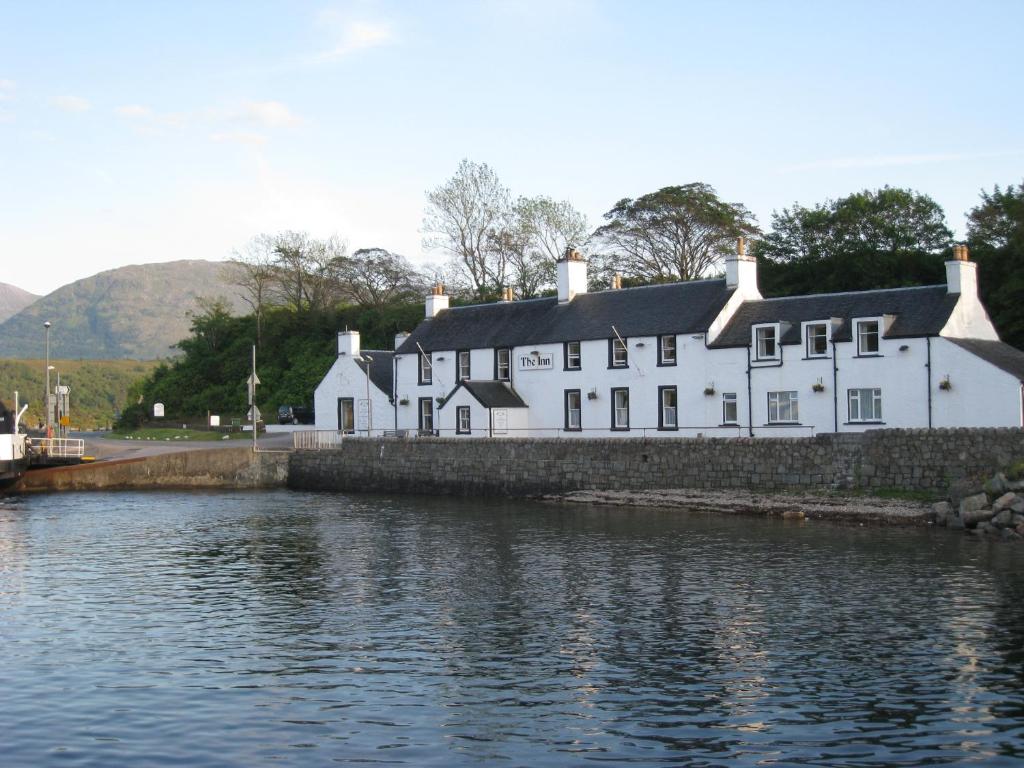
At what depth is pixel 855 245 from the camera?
65250mm

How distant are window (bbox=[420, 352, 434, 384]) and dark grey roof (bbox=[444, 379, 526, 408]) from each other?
12.0 ft

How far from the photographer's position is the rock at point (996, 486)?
34.6 m

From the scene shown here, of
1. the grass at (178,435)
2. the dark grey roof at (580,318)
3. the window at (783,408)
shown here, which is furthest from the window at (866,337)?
the grass at (178,435)

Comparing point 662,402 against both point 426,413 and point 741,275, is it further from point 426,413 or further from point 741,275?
point 426,413

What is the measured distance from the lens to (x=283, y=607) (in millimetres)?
24000

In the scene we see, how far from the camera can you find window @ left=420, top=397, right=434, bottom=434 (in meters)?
60.7

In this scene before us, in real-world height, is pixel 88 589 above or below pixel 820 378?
below

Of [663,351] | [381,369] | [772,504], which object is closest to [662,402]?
[663,351]

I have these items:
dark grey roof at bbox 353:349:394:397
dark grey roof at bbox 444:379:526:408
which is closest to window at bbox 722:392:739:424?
dark grey roof at bbox 444:379:526:408

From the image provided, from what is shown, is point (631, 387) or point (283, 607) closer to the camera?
point (283, 607)

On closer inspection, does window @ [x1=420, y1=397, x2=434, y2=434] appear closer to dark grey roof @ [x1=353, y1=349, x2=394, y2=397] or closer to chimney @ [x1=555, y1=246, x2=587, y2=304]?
dark grey roof @ [x1=353, y1=349, x2=394, y2=397]

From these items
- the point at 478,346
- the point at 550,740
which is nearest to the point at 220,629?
the point at 550,740

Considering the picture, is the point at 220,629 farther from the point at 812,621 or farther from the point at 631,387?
the point at 631,387

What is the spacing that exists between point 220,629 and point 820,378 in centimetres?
3071
